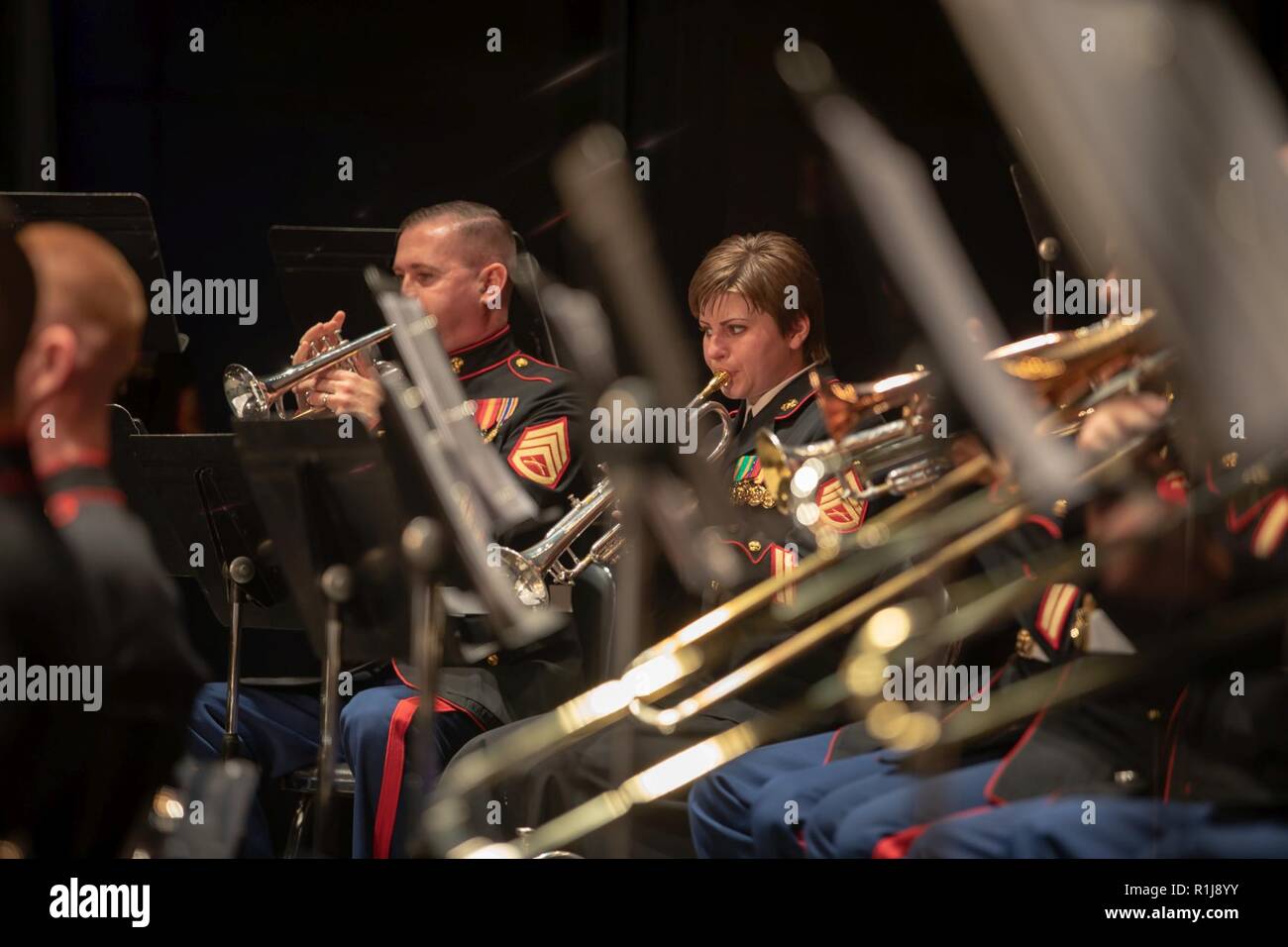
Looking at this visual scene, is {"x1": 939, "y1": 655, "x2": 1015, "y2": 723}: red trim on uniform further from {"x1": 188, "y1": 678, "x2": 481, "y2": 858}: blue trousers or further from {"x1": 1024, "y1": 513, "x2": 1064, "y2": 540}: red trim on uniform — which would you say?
{"x1": 188, "y1": 678, "x2": 481, "y2": 858}: blue trousers

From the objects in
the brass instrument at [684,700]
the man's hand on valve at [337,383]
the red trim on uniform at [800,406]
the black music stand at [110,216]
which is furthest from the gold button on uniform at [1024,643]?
the black music stand at [110,216]

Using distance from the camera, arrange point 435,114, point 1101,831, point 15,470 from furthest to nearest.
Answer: point 435,114, point 15,470, point 1101,831

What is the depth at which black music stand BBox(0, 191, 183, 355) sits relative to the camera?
3158 mm

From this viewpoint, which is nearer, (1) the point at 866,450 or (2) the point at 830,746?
(1) the point at 866,450

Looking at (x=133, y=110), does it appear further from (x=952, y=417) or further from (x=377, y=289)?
(x=952, y=417)

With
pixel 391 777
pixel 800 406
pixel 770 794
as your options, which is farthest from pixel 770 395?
pixel 391 777

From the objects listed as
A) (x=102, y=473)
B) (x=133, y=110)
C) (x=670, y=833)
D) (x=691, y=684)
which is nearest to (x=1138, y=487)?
(x=691, y=684)

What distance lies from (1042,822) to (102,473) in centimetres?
204

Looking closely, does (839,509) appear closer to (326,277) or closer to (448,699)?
(448,699)

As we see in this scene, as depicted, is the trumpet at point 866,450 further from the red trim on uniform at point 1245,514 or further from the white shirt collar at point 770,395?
Result: the red trim on uniform at point 1245,514

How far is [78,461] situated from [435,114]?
49.7 inches

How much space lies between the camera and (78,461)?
10.2 ft

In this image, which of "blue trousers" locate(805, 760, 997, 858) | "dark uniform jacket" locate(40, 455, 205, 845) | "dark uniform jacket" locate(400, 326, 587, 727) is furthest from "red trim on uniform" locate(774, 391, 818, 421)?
"dark uniform jacket" locate(40, 455, 205, 845)

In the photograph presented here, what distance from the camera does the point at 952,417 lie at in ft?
9.52
